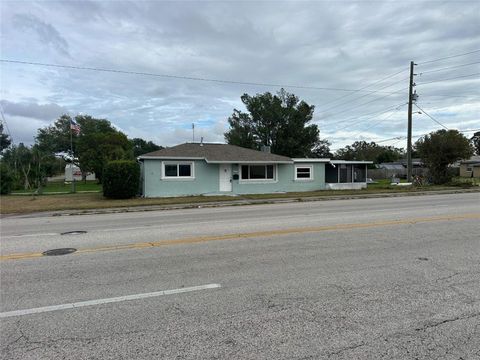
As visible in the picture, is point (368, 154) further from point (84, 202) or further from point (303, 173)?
point (84, 202)

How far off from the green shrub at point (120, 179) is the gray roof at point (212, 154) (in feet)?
4.64

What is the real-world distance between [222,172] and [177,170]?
129 inches

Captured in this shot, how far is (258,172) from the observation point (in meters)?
28.3

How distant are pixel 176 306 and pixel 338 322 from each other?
6.11 ft

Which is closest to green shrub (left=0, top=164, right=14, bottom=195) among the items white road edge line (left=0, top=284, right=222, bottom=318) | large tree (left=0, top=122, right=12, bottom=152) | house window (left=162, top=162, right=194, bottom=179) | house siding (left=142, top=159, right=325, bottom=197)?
house siding (left=142, top=159, right=325, bottom=197)

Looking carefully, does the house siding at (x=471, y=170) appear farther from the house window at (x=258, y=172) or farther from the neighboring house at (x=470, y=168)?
the house window at (x=258, y=172)

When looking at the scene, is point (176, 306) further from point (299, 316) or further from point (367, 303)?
point (367, 303)

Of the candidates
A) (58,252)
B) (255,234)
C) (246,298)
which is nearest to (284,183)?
(255,234)

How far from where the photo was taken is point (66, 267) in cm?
632

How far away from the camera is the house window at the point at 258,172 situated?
2787 cm

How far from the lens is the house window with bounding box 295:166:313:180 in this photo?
2962 centimetres

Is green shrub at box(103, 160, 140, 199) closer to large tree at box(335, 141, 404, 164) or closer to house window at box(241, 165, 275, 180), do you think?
house window at box(241, 165, 275, 180)

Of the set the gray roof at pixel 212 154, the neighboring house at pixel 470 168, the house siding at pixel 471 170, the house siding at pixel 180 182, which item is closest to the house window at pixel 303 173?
the gray roof at pixel 212 154

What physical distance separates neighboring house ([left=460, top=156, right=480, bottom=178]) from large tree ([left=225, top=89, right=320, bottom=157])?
25.8m
